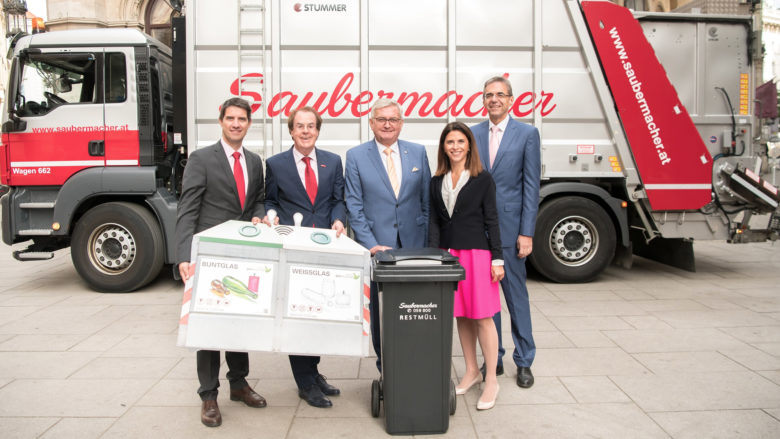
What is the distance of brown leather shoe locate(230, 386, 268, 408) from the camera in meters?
3.68

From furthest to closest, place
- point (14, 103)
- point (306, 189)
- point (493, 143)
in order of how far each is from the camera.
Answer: point (14, 103) < point (493, 143) < point (306, 189)

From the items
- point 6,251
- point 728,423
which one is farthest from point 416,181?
point 6,251

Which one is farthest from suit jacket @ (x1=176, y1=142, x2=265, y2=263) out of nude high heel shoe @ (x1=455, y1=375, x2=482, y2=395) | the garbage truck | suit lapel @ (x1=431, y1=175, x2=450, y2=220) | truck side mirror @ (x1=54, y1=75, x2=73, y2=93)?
truck side mirror @ (x1=54, y1=75, x2=73, y2=93)

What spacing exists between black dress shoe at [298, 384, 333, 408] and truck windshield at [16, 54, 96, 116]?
4624 mm

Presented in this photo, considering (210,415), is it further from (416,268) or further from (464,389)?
(464,389)

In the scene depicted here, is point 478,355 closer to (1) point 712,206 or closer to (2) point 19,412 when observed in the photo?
(2) point 19,412

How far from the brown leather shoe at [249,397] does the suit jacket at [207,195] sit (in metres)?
0.92

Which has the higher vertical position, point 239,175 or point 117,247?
point 239,175

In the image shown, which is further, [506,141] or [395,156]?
[506,141]

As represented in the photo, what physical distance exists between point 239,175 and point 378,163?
840 millimetres

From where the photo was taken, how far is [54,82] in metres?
6.76

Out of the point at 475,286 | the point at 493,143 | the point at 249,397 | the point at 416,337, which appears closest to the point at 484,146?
the point at 493,143

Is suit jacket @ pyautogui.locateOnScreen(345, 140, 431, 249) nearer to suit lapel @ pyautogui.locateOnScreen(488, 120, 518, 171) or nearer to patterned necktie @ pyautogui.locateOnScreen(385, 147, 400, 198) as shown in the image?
patterned necktie @ pyautogui.locateOnScreen(385, 147, 400, 198)

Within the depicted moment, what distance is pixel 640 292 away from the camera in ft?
22.2
